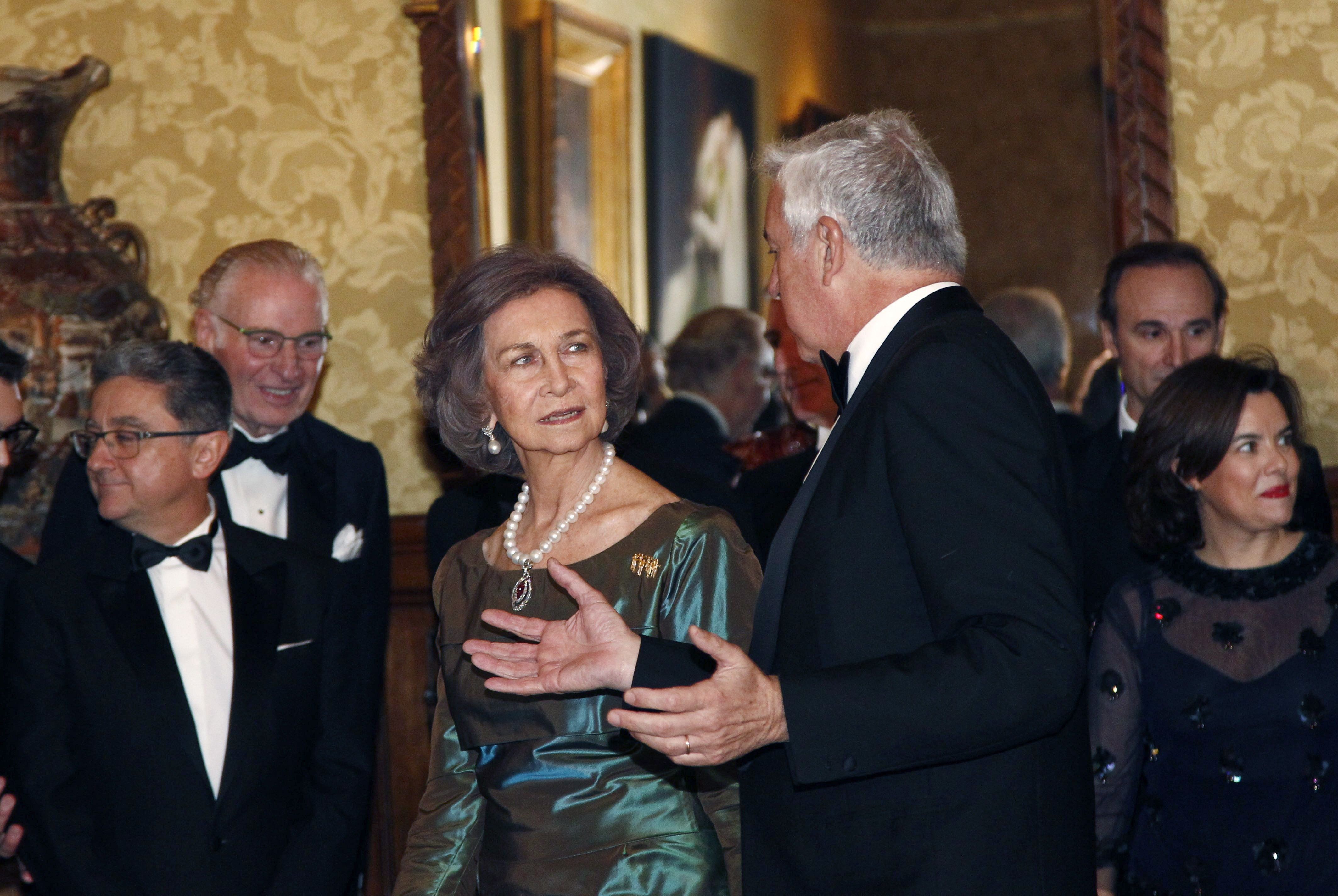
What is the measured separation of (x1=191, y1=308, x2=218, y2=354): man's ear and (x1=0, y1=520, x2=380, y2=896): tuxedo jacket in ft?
1.99

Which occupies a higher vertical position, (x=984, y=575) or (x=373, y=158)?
(x=373, y=158)

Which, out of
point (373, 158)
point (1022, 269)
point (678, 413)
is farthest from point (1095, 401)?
point (373, 158)

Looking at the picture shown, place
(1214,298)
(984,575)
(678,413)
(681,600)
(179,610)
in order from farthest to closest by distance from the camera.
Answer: (678,413)
(1214,298)
(179,610)
(681,600)
(984,575)

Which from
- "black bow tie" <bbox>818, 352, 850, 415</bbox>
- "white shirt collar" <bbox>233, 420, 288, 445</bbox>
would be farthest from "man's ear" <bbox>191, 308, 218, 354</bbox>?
"black bow tie" <bbox>818, 352, 850, 415</bbox>

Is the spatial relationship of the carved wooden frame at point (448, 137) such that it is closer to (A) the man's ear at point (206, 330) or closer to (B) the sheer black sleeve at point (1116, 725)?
(A) the man's ear at point (206, 330)

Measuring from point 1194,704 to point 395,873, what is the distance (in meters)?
2.31

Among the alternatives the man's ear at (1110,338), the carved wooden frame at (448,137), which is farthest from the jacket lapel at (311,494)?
the man's ear at (1110,338)

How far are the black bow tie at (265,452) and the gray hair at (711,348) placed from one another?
84.1 inches

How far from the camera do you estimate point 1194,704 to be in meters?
2.69

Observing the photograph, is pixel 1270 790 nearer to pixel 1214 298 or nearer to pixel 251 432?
pixel 1214 298

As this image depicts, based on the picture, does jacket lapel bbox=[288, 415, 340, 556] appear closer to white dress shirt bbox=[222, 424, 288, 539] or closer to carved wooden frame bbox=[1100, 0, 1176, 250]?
white dress shirt bbox=[222, 424, 288, 539]

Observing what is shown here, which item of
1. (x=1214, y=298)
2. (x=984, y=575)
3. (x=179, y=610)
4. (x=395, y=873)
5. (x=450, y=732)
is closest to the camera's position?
(x=984, y=575)

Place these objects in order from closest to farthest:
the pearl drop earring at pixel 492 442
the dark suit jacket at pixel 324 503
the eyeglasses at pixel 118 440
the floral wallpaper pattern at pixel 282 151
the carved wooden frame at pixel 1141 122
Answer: the pearl drop earring at pixel 492 442
the eyeglasses at pixel 118 440
the dark suit jacket at pixel 324 503
the carved wooden frame at pixel 1141 122
the floral wallpaper pattern at pixel 282 151

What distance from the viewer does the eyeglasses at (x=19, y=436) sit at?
3.02m
